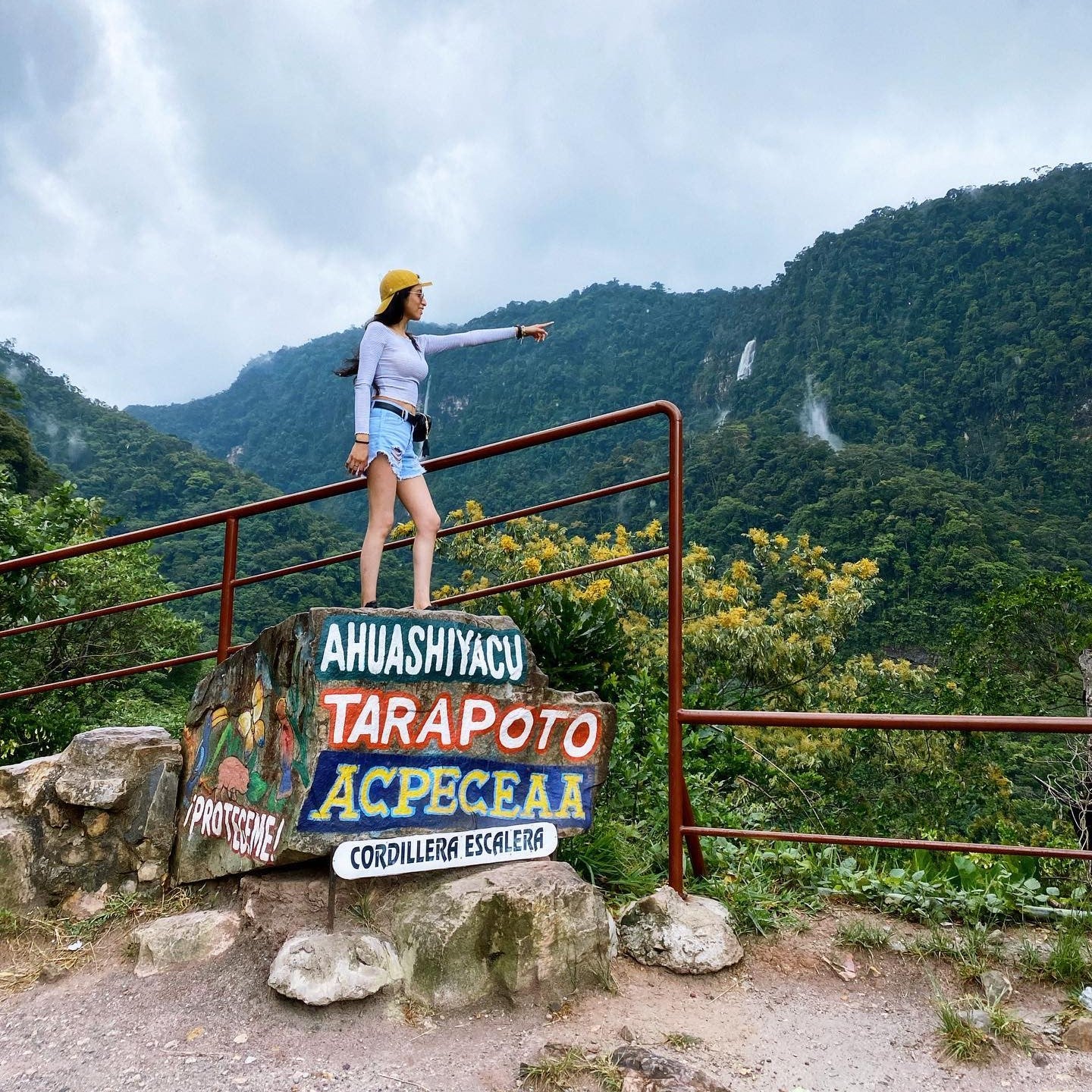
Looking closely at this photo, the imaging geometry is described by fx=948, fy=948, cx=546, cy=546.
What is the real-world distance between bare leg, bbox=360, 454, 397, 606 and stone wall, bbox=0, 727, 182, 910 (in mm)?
1031

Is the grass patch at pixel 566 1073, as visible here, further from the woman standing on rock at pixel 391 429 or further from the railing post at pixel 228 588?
the railing post at pixel 228 588

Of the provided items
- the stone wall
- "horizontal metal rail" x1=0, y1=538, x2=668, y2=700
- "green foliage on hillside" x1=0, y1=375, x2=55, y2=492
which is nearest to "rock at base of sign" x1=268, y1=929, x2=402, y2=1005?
the stone wall

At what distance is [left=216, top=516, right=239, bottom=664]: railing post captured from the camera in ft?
10.7

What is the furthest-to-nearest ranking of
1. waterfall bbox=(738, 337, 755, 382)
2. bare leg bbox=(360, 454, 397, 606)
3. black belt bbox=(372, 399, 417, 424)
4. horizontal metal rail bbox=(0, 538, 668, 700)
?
waterfall bbox=(738, 337, 755, 382)
horizontal metal rail bbox=(0, 538, 668, 700)
black belt bbox=(372, 399, 417, 424)
bare leg bbox=(360, 454, 397, 606)

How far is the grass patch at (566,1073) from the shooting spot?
2.10m

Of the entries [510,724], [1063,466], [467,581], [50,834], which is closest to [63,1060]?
[50,834]

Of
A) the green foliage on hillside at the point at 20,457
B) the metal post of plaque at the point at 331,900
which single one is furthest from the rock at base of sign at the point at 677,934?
the green foliage on hillside at the point at 20,457

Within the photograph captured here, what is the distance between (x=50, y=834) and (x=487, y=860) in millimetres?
1534

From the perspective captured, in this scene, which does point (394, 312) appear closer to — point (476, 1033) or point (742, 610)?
point (476, 1033)

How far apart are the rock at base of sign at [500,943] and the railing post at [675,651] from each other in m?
0.38

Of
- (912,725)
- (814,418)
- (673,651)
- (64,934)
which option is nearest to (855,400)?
(814,418)

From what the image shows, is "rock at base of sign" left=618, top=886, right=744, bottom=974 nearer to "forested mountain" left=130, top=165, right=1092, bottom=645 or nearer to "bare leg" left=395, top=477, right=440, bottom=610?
"bare leg" left=395, top=477, right=440, bottom=610

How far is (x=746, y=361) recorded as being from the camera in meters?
62.6

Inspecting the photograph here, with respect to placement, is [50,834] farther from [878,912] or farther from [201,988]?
[878,912]
